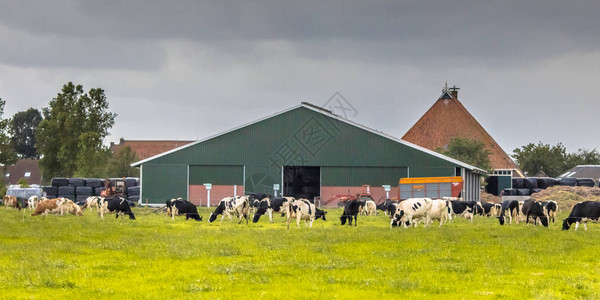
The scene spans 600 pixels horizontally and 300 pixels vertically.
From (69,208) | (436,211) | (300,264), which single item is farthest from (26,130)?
(300,264)

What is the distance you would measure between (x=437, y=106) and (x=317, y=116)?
47.3 meters

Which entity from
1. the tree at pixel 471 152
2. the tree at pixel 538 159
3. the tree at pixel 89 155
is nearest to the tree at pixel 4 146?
the tree at pixel 89 155

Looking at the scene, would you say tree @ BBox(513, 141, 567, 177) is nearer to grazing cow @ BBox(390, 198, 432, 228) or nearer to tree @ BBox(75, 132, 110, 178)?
tree @ BBox(75, 132, 110, 178)

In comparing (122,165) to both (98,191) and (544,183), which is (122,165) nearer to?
(98,191)

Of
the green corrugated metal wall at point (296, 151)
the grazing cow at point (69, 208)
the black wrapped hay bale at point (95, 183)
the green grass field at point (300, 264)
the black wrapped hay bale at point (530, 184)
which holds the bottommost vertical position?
the green grass field at point (300, 264)

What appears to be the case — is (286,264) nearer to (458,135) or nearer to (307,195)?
(307,195)

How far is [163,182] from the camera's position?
6581 centimetres

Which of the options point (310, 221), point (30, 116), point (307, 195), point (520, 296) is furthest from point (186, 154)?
point (30, 116)

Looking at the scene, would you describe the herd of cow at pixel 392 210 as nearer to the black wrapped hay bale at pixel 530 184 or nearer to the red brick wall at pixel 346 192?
the red brick wall at pixel 346 192

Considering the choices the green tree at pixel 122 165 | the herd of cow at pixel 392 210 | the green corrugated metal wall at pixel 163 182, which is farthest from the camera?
the green tree at pixel 122 165

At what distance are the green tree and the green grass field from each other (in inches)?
3428

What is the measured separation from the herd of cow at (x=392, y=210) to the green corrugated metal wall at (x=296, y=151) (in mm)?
15430

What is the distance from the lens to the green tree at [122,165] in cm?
11475

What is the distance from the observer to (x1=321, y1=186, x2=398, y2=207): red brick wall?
211ft
